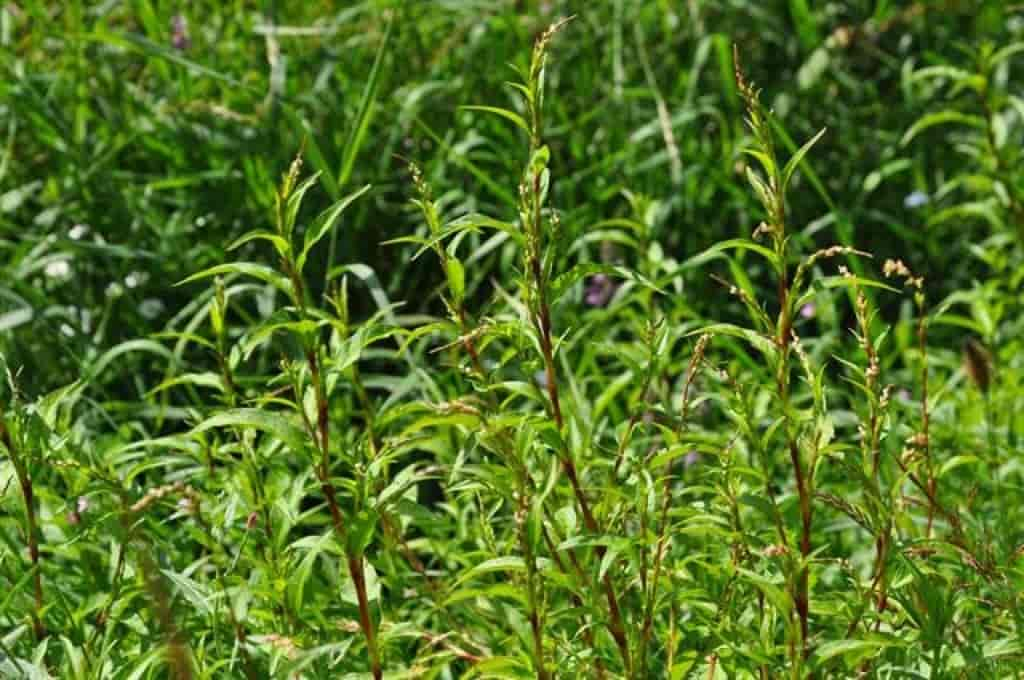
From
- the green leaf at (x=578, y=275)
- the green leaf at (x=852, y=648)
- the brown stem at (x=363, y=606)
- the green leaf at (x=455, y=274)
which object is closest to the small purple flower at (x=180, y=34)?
the green leaf at (x=455, y=274)

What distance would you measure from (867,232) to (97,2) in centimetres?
211

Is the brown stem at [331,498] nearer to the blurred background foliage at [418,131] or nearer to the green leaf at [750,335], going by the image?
the green leaf at [750,335]

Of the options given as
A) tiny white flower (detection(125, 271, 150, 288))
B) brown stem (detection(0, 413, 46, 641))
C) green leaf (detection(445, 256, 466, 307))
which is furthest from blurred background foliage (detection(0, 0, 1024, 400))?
green leaf (detection(445, 256, 466, 307))

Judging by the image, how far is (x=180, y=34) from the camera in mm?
4055

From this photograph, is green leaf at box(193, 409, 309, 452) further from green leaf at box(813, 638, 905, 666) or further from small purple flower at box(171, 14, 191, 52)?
small purple flower at box(171, 14, 191, 52)

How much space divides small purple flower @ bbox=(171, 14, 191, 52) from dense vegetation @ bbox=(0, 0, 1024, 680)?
4 cm

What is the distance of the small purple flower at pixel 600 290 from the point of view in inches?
140

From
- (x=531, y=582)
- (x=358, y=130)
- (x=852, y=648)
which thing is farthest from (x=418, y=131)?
(x=852, y=648)

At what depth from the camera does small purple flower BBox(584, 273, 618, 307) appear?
355 centimetres

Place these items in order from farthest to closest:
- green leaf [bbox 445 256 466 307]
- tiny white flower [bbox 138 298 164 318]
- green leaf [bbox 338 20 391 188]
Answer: tiny white flower [bbox 138 298 164 318], green leaf [bbox 338 20 391 188], green leaf [bbox 445 256 466 307]

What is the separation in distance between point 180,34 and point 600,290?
1.26 meters

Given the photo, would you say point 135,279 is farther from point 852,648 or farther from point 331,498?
point 852,648

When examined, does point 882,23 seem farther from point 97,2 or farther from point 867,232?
point 97,2

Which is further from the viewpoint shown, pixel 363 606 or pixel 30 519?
pixel 30 519
